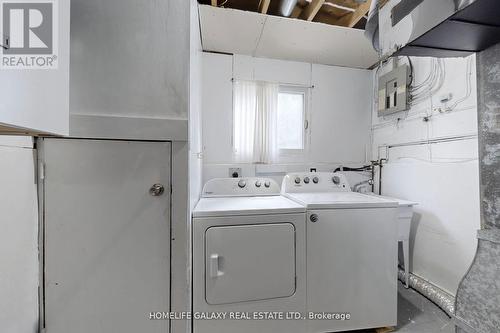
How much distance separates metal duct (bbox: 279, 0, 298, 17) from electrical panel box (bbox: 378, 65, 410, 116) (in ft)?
4.19

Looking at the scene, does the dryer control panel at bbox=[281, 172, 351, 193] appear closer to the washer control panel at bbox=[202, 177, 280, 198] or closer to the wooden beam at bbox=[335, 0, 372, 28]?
the washer control panel at bbox=[202, 177, 280, 198]

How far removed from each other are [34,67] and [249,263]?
4.31 ft

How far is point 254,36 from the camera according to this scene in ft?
6.62

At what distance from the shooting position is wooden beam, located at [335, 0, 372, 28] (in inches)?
66.7

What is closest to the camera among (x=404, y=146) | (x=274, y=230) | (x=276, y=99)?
(x=274, y=230)

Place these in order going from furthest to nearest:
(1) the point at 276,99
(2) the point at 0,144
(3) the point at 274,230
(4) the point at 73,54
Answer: (1) the point at 276,99 → (3) the point at 274,230 → (4) the point at 73,54 → (2) the point at 0,144

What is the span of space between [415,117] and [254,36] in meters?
1.76

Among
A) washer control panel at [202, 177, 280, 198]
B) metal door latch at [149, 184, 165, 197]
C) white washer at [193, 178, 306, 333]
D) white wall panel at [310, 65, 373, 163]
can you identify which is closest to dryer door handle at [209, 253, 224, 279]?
white washer at [193, 178, 306, 333]

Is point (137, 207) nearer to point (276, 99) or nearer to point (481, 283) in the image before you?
point (481, 283)

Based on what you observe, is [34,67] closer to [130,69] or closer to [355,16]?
[130,69]

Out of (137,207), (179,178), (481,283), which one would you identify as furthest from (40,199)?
(481,283)

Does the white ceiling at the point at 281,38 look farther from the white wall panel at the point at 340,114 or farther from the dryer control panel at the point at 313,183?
the dryer control panel at the point at 313,183

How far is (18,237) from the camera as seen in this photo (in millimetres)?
817

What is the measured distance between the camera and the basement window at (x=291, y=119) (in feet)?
8.14
